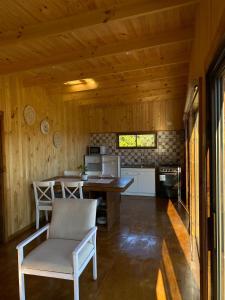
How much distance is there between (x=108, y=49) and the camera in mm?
3111

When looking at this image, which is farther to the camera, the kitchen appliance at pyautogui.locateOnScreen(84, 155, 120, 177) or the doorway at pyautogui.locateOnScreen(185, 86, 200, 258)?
the kitchen appliance at pyautogui.locateOnScreen(84, 155, 120, 177)

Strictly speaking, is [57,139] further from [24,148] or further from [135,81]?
[135,81]

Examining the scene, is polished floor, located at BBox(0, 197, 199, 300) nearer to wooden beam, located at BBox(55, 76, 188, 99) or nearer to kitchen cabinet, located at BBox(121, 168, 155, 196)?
kitchen cabinet, located at BBox(121, 168, 155, 196)

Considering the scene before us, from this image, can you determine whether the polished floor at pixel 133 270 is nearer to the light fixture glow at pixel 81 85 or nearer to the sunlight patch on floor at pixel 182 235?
the sunlight patch on floor at pixel 182 235

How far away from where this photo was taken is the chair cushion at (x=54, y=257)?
2.08m

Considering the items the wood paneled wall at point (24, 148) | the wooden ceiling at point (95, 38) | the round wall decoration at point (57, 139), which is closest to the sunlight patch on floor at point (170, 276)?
the wood paneled wall at point (24, 148)

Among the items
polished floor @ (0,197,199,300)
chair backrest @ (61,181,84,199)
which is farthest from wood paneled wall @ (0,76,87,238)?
chair backrest @ (61,181,84,199)

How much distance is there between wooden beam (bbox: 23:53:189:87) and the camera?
378cm

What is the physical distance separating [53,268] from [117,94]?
4.63 m

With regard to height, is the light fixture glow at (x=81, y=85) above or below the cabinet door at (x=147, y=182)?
above

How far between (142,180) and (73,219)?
4.00 m

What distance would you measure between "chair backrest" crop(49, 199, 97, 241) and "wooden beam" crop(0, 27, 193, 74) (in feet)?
6.48

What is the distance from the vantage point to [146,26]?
2730 mm

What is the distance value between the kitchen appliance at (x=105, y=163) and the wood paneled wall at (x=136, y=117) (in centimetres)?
87
